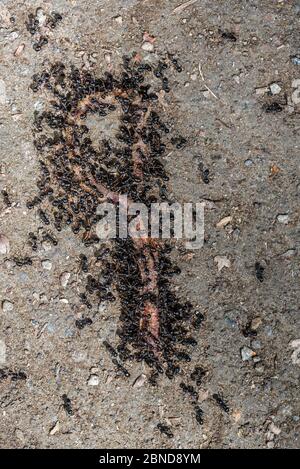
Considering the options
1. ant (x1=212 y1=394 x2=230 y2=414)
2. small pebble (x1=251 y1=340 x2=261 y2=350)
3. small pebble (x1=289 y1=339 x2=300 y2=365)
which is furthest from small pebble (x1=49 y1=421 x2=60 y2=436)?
small pebble (x1=289 y1=339 x2=300 y2=365)

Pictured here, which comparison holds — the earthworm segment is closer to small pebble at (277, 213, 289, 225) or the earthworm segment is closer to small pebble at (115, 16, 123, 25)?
small pebble at (115, 16, 123, 25)

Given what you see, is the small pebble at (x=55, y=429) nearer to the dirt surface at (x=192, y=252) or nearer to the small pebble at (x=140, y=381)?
the dirt surface at (x=192, y=252)

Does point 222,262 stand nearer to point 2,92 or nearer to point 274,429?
point 274,429

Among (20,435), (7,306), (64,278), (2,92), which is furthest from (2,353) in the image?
(2,92)

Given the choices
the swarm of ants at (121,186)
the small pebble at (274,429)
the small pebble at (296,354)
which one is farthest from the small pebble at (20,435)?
the small pebble at (296,354)

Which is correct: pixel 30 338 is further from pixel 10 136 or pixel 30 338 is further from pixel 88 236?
pixel 10 136

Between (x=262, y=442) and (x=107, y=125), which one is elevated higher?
(x=107, y=125)
